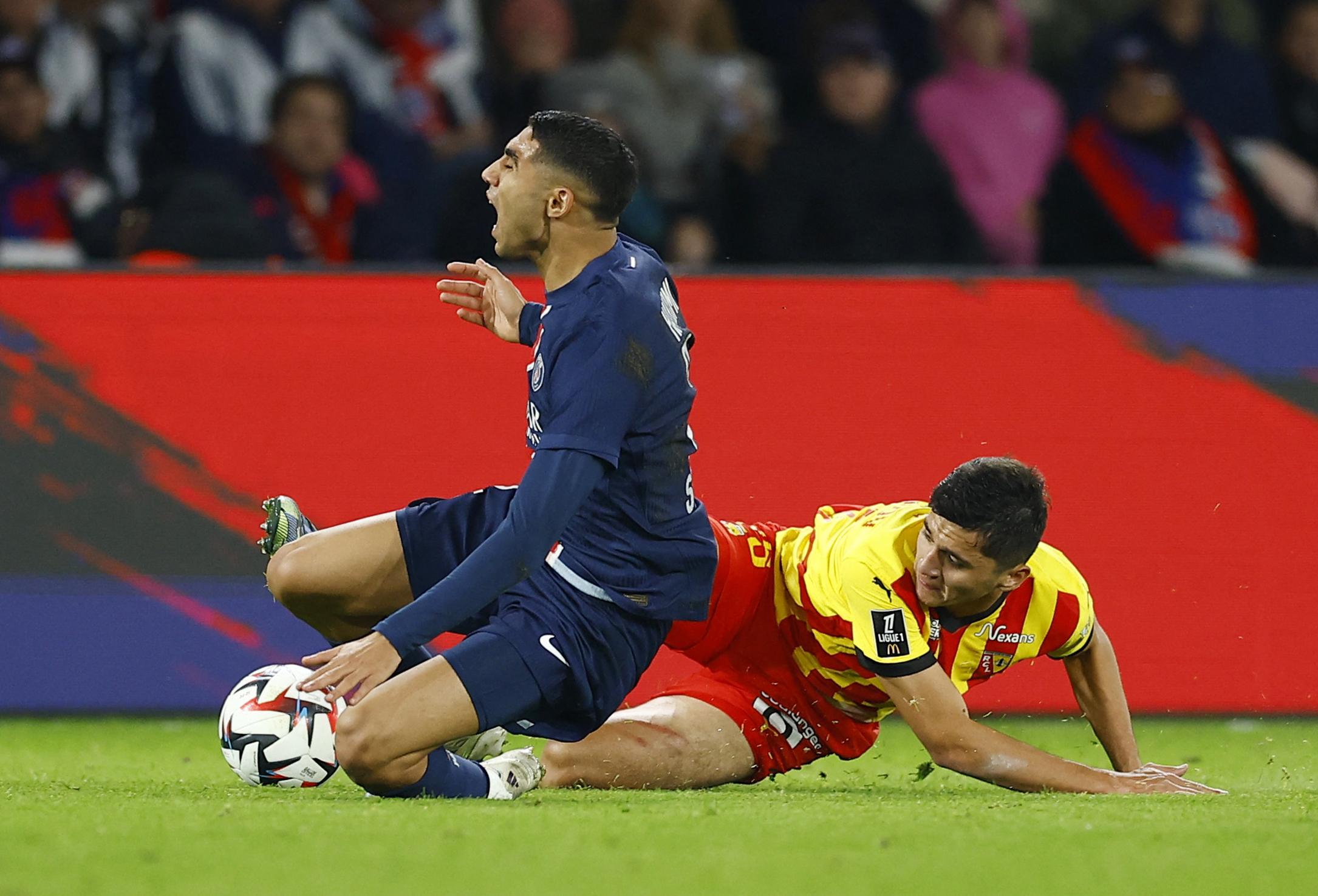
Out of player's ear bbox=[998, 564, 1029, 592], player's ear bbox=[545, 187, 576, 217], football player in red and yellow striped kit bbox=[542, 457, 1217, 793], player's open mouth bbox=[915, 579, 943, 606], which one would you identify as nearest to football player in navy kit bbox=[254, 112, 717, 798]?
player's ear bbox=[545, 187, 576, 217]

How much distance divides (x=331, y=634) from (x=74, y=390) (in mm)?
2135

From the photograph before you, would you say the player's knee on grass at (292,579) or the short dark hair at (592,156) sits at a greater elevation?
the short dark hair at (592,156)

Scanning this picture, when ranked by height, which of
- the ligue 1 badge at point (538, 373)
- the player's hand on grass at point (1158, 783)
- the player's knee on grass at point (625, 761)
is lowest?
the player's knee on grass at point (625, 761)

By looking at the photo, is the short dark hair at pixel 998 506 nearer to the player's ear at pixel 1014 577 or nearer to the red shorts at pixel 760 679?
the player's ear at pixel 1014 577

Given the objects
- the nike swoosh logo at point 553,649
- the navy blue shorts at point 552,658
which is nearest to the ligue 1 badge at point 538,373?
the navy blue shorts at point 552,658

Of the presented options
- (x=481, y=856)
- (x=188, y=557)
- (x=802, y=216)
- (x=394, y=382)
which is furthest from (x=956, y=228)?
(x=481, y=856)

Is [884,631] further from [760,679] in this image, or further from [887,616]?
[760,679]

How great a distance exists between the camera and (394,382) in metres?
6.73

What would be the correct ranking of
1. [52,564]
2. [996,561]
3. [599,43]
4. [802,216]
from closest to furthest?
[996,561] < [52,564] < [802,216] < [599,43]

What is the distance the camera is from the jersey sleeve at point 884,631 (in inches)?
178

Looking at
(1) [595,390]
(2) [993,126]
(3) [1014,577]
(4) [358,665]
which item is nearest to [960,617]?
(3) [1014,577]

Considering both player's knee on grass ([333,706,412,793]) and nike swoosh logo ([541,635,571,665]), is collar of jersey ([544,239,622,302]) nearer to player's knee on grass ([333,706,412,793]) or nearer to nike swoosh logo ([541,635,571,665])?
nike swoosh logo ([541,635,571,665])

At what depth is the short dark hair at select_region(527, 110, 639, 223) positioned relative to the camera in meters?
4.55

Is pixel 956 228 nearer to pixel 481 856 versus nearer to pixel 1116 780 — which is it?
pixel 1116 780
